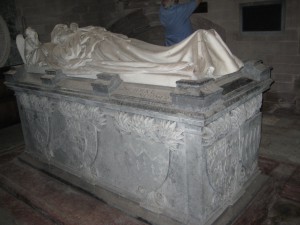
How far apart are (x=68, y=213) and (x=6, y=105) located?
346 centimetres

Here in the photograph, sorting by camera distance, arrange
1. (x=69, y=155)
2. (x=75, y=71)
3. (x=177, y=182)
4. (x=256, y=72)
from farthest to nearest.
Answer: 1. (x=69, y=155)
2. (x=75, y=71)
3. (x=256, y=72)
4. (x=177, y=182)

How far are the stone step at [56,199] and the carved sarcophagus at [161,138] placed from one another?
4.1 inches

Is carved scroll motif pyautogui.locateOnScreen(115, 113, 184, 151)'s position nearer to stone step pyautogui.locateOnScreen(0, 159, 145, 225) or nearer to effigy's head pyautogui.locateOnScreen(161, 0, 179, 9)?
stone step pyautogui.locateOnScreen(0, 159, 145, 225)

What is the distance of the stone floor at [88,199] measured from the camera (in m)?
2.52

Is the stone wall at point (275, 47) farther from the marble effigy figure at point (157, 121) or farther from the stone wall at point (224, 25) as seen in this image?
the marble effigy figure at point (157, 121)

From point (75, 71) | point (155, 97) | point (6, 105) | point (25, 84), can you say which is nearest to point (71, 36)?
point (75, 71)

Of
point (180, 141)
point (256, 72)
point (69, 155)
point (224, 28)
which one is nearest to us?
point (180, 141)

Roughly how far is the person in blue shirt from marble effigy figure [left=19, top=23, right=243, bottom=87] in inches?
19.4

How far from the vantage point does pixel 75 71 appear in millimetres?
2961

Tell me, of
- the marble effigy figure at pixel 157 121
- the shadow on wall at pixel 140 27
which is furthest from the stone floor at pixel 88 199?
the shadow on wall at pixel 140 27

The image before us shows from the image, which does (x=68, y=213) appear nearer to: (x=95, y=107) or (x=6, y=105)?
(x=95, y=107)

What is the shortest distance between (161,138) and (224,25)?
3.79 metres

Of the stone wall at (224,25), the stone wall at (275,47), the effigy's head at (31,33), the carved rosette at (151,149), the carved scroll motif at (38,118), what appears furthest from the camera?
the stone wall at (224,25)

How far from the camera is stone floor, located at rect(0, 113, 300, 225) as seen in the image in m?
2.52
